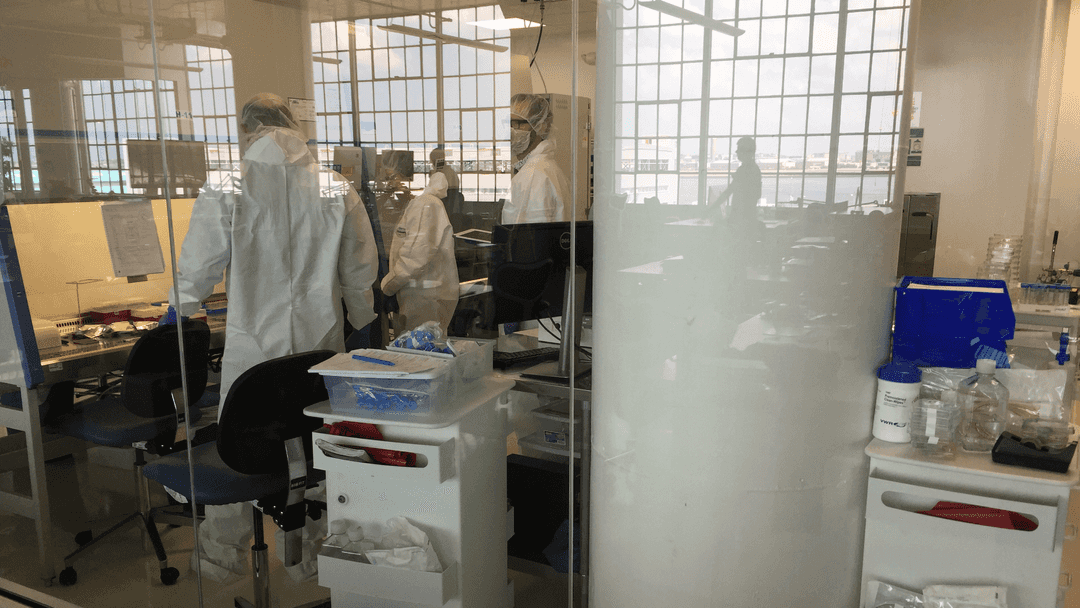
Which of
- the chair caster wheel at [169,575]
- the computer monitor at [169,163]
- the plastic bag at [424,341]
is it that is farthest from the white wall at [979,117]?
the chair caster wheel at [169,575]

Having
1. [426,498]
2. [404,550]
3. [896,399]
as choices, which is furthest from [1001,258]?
[404,550]

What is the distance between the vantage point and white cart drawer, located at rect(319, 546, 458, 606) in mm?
1804

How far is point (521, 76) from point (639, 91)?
567mm

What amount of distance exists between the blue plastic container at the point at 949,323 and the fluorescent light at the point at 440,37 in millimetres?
1255

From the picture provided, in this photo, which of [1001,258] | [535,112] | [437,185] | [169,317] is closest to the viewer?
[535,112]

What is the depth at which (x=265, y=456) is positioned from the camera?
82.8 inches

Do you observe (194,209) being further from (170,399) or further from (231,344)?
(170,399)

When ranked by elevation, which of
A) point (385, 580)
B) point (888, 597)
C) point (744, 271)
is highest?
point (744, 271)

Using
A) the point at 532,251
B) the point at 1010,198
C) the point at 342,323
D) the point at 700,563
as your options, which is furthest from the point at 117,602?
the point at 1010,198

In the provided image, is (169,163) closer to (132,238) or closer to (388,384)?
(132,238)

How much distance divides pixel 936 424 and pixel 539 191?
3.69 ft

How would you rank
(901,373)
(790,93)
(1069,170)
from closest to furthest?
(790,93) < (901,373) < (1069,170)

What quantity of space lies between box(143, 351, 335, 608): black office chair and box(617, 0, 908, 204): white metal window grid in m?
1.24

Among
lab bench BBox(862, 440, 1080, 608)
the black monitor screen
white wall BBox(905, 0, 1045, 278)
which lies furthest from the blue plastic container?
white wall BBox(905, 0, 1045, 278)
